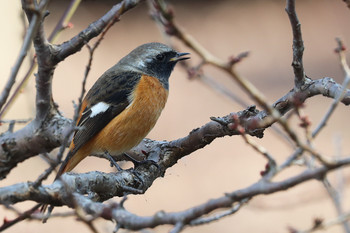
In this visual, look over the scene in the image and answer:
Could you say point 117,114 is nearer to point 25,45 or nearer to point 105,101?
point 105,101

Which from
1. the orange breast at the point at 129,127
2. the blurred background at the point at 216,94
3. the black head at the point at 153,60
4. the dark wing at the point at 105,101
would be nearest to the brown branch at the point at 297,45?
the orange breast at the point at 129,127

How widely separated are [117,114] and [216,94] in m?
1.52

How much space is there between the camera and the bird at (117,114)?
14.4 ft

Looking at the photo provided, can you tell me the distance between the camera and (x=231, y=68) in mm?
1707

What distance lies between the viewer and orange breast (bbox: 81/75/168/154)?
4418 millimetres

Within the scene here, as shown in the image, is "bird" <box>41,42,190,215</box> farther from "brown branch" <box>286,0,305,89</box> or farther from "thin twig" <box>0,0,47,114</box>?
"thin twig" <box>0,0,47,114</box>

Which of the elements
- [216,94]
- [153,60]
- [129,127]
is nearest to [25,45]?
[129,127]

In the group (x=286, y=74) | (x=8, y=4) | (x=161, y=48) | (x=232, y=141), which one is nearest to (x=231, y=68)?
(x=161, y=48)

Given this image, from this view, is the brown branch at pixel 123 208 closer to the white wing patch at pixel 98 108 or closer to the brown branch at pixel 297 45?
the white wing patch at pixel 98 108

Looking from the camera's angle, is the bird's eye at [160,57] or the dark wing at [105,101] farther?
the bird's eye at [160,57]

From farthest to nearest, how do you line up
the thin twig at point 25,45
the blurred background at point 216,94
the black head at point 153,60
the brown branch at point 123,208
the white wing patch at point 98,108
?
the blurred background at point 216,94
the black head at point 153,60
the white wing patch at point 98,108
the thin twig at point 25,45
the brown branch at point 123,208

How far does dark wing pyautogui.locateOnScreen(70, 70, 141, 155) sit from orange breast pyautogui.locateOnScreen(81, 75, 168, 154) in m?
0.06

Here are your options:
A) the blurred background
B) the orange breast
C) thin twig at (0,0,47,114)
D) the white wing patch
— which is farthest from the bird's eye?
thin twig at (0,0,47,114)

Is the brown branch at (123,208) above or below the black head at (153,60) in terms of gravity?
below
